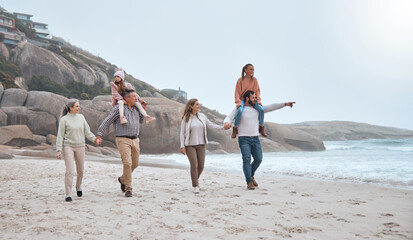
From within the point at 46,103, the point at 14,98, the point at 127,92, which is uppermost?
the point at 14,98

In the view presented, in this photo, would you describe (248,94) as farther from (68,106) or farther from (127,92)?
(68,106)

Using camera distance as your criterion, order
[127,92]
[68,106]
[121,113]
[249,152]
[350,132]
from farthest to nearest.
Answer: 1. [350,132]
2. [249,152]
3. [127,92]
4. [121,113]
5. [68,106]

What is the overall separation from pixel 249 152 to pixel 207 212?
2343 mm

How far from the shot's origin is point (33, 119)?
68.0ft

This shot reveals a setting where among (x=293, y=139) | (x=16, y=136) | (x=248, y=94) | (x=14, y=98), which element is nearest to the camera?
(x=248, y=94)

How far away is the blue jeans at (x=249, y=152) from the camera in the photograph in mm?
6246

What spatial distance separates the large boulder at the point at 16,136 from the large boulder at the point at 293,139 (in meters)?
17.1

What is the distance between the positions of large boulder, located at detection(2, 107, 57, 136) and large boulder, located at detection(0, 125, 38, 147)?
1.99m

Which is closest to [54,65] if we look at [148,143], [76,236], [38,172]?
[148,143]

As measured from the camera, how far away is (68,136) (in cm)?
522

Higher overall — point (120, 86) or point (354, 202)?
point (120, 86)

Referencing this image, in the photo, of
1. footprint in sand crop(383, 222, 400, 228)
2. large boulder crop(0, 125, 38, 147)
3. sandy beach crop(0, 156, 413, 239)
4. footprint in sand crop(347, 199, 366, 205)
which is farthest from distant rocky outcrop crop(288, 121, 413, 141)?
footprint in sand crop(383, 222, 400, 228)

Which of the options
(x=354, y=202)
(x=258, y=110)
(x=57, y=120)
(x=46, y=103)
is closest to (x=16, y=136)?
(x=57, y=120)

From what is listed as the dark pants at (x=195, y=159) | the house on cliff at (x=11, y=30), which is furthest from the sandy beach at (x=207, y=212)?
the house on cliff at (x=11, y=30)
